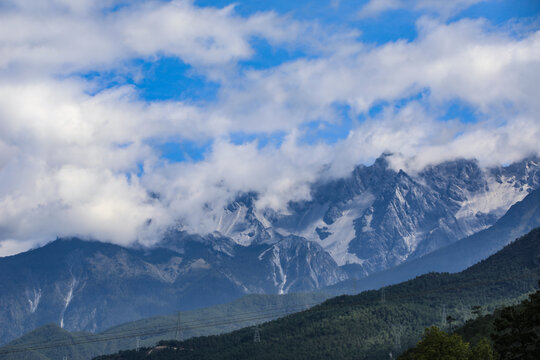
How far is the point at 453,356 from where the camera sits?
119 meters

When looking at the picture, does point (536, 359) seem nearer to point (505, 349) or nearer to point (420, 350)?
point (505, 349)

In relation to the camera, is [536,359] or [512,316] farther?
[512,316]

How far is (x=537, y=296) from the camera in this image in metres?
115

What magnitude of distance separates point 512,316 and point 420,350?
1641cm

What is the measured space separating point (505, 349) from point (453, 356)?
8866mm

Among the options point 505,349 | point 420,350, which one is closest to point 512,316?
point 505,349

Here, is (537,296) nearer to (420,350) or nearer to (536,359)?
(536,359)

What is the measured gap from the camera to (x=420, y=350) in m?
124

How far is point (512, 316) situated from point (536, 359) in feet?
39.6

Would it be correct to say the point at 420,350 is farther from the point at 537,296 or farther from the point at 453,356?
the point at 537,296

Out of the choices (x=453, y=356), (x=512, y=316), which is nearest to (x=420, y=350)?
(x=453, y=356)

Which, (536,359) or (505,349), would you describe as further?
(505,349)

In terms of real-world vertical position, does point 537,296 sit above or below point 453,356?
above

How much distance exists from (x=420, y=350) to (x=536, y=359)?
20944 mm
